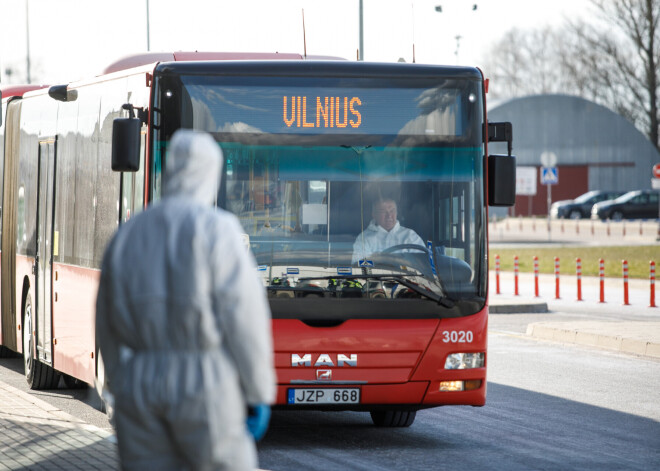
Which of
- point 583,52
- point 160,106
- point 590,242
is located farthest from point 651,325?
point 583,52

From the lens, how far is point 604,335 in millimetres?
16859

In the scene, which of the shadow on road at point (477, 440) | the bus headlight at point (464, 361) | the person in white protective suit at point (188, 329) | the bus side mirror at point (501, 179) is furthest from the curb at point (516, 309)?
the person in white protective suit at point (188, 329)

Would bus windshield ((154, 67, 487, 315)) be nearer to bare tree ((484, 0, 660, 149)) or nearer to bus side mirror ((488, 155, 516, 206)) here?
bus side mirror ((488, 155, 516, 206))

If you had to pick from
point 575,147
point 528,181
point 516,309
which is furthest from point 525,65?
point 516,309

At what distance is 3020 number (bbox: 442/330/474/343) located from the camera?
888cm

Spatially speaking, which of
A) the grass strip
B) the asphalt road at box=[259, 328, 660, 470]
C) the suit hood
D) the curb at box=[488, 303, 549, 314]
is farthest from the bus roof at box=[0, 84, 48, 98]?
the grass strip

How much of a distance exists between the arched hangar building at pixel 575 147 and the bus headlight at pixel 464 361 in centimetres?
7373

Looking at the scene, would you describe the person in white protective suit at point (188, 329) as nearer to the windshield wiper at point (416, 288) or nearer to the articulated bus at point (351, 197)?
the articulated bus at point (351, 197)

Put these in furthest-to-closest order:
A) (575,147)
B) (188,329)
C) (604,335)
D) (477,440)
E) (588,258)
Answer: (575,147)
(588,258)
(604,335)
(477,440)
(188,329)

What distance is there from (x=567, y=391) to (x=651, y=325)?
6.21 meters

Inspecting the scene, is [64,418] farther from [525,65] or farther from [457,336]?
[525,65]

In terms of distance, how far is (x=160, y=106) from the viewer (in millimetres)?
8938

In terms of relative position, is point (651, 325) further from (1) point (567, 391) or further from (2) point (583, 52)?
(2) point (583, 52)

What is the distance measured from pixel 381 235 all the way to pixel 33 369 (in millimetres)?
5207
